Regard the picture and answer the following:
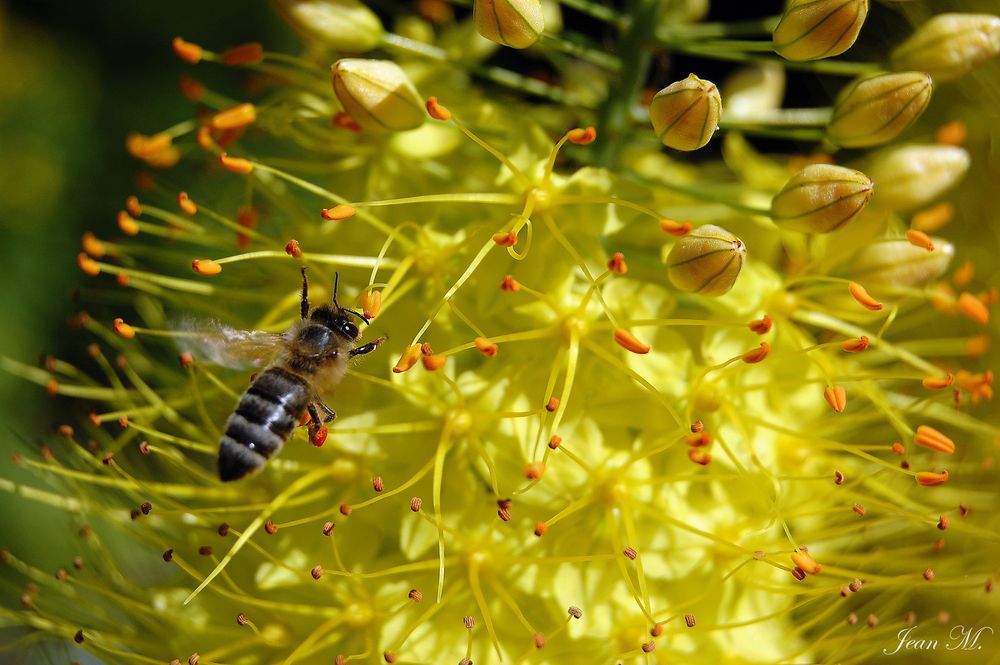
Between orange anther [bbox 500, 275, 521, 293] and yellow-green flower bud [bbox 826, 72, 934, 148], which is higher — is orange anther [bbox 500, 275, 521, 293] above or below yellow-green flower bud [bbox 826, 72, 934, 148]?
below

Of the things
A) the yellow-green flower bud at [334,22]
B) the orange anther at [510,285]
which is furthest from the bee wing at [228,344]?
the yellow-green flower bud at [334,22]

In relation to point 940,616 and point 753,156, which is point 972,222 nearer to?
point 753,156

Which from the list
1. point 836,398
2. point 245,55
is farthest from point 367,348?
point 836,398

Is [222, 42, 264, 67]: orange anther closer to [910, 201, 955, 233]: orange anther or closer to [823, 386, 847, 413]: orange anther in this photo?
[823, 386, 847, 413]: orange anther

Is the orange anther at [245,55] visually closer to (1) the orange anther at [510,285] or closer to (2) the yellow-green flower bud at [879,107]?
(1) the orange anther at [510,285]

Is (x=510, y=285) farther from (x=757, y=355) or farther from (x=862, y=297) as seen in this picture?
(x=862, y=297)

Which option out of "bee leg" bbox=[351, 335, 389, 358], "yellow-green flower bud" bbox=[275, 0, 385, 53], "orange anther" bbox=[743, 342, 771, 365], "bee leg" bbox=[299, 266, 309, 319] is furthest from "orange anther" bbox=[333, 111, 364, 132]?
"orange anther" bbox=[743, 342, 771, 365]
